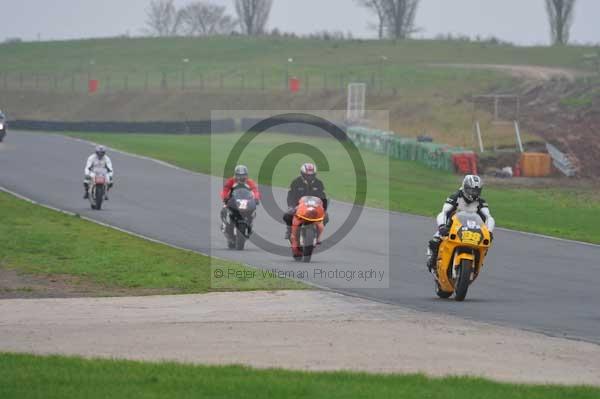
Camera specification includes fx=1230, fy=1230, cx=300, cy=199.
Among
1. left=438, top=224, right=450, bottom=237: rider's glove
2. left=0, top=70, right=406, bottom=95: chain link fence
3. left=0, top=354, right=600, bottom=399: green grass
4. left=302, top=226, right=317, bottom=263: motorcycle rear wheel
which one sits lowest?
left=302, top=226, right=317, bottom=263: motorcycle rear wheel

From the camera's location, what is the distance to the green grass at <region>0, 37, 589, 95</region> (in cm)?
8581

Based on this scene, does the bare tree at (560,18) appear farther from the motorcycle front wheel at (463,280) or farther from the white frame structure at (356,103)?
the motorcycle front wheel at (463,280)

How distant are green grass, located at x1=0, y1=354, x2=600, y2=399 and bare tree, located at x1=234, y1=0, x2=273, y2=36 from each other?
11824 cm

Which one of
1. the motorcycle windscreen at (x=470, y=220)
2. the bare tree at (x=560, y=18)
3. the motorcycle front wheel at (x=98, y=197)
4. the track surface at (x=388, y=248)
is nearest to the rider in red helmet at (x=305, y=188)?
the track surface at (x=388, y=248)

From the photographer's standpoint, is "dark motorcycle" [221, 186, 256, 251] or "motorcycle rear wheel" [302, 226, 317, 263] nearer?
"motorcycle rear wheel" [302, 226, 317, 263]

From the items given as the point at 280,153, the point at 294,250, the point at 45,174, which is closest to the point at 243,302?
the point at 294,250

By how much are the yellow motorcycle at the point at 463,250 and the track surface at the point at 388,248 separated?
1.13 feet

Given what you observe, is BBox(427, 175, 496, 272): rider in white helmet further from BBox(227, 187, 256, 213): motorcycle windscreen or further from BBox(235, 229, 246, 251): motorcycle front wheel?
BBox(235, 229, 246, 251): motorcycle front wheel

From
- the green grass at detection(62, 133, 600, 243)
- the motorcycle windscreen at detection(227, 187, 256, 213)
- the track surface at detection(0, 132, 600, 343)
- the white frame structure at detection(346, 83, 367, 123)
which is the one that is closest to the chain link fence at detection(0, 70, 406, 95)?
the white frame structure at detection(346, 83, 367, 123)

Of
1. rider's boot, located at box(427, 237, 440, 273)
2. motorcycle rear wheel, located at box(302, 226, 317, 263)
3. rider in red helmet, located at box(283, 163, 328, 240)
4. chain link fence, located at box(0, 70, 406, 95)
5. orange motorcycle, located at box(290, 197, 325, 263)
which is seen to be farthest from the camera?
chain link fence, located at box(0, 70, 406, 95)

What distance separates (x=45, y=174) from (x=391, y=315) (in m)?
27.9

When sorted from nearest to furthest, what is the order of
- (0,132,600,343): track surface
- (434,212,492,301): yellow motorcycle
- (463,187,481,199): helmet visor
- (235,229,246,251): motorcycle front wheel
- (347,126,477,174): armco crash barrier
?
(0,132,600,343): track surface
(434,212,492,301): yellow motorcycle
(463,187,481,199): helmet visor
(235,229,246,251): motorcycle front wheel
(347,126,477,174): armco crash barrier

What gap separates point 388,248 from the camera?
23078mm

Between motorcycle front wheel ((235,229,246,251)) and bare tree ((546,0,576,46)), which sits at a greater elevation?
bare tree ((546,0,576,46))
